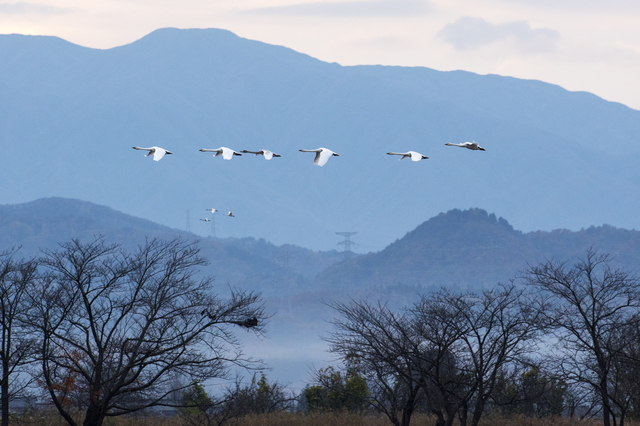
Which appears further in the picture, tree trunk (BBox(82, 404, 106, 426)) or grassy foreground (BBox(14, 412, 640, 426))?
grassy foreground (BBox(14, 412, 640, 426))

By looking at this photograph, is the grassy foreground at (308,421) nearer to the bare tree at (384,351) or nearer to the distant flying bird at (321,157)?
the bare tree at (384,351)

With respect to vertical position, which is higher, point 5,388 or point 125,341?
point 125,341

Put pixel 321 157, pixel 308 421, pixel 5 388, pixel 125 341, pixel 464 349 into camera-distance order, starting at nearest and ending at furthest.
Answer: pixel 321 157 → pixel 5 388 → pixel 125 341 → pixel 464 349 → pixel 308 421

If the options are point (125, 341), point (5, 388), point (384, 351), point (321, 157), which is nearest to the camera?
point (321, 157)

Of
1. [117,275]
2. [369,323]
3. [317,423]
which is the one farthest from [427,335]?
[117,275]

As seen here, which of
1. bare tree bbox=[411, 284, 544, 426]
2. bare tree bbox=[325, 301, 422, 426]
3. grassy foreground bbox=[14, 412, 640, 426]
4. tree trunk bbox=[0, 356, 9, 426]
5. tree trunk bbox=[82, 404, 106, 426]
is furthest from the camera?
grassy foreground bbox=[14, 412, 640, 426]

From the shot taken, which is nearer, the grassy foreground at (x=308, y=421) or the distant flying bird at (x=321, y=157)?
the distant flying bird at (x=321, y=157)

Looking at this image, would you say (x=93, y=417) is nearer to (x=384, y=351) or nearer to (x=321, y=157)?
(x=384, y=351)

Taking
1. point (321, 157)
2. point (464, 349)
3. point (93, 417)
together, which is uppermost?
point (321, 157)

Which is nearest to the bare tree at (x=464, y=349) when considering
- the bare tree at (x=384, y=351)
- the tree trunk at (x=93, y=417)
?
the bare tree at (x=384, y=351)

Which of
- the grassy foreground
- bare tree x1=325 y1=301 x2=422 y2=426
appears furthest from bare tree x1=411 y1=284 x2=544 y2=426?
the grassy foreground

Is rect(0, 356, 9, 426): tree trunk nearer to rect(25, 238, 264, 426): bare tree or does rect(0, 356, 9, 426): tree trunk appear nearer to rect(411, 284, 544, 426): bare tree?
rect(25, 238, 264, 426): bare tree

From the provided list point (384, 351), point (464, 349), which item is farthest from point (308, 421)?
point (464, 349)

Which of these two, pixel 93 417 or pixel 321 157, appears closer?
pixel 321 157
